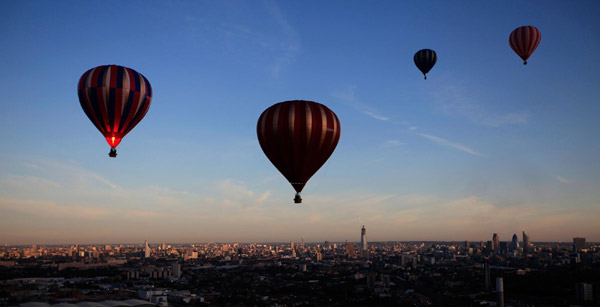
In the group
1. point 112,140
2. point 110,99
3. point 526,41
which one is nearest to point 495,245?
point 526,41

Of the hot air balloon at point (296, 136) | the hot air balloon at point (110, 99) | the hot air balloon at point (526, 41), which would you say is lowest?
the hot air balloon at point (296, 136)

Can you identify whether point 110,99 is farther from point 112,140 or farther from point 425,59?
point 425,59

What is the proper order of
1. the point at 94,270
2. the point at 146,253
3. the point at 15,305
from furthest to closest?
the point at 146,253
the point at 94,270
the point at 15,305

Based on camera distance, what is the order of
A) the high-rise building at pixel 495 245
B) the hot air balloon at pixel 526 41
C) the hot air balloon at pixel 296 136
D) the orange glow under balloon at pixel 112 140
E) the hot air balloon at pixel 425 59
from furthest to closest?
the high-rise building at pixel 495 245 < the hot air balloon at pixel 425 59 < the hot air balloon at pixel 526 41 < the orange glow under balloon at pixel 112 140 < the hot air balloon at pixel 296 136

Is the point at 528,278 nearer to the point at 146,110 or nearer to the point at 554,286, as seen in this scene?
the point at 554,286

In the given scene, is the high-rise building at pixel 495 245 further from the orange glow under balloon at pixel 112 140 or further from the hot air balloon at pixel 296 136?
the orange glow under balloon at pixel 112 140

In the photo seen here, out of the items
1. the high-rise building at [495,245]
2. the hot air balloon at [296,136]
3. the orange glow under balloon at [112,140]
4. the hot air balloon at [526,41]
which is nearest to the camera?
the hot air balloon at [296,136]

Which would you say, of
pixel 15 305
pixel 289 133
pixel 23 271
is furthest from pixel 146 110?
pixel 23 271

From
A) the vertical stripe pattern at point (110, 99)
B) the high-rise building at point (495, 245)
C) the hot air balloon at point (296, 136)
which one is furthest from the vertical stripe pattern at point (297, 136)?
the high-rise building at point (495, 245)
